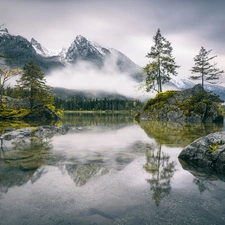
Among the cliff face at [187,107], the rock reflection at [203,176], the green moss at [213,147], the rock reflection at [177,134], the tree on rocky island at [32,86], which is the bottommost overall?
the rock reflection at [203,176]

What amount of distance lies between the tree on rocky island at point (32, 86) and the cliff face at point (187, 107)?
2288cm

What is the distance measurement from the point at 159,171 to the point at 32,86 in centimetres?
3892

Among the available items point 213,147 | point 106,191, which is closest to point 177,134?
point 213,147

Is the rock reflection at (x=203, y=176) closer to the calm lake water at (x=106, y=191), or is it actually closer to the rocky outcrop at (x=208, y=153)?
the calm lake water at (x=106, y=191)

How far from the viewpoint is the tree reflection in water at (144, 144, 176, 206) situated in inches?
234

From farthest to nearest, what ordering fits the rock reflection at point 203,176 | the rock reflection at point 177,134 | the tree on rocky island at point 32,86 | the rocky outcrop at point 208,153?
the tree on rocky island at point 32,86, the rock reflection at point 177,134, the rocky outcrop at point 208,153, the rock reflection at point 203,176

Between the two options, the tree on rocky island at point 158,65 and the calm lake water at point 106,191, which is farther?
the tree on rocky island at point 158,65

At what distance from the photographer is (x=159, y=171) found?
308 inches

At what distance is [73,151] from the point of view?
11.3 metres

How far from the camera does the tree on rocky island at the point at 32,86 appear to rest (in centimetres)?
4056

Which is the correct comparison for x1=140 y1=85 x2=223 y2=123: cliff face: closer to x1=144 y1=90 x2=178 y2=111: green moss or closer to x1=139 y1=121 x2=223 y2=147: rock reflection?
x1=144 y1=90 x2=178 y2=111: green moss

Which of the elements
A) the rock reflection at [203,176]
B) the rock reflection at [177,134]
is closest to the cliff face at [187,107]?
the rock reflection at [177,134]

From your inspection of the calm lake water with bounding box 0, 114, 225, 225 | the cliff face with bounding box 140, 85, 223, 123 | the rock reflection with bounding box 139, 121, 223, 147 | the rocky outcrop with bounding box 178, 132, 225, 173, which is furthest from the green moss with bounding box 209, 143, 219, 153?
the cliff face with bounding box 140, 85, 223, 123

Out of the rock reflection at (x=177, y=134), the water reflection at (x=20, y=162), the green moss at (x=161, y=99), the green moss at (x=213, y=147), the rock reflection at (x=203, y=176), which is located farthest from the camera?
the green moss at (x=161, y=99)
